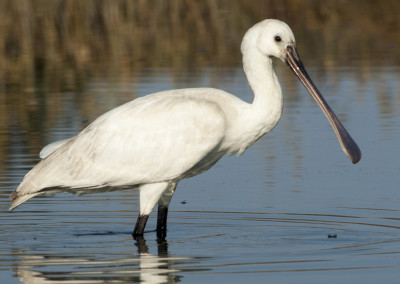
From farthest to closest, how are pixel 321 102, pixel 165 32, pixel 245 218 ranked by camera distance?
pixel 165 32 < pixel 245 218 < pixel 321 102

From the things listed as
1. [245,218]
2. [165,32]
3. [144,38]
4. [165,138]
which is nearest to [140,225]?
[165,138]

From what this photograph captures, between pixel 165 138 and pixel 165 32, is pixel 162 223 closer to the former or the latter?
pixel 165 138

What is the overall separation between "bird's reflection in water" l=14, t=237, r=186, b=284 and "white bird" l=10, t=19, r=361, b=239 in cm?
74

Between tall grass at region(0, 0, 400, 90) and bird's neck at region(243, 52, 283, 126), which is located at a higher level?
bird's neck at region(243, 52, 283, 126)

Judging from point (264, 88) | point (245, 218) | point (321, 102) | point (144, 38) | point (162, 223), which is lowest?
point (245, 218)

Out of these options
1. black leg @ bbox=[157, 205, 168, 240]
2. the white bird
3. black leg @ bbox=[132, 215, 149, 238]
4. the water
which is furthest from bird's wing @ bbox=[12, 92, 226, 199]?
the water

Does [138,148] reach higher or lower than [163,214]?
higher

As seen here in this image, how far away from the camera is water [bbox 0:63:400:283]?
32.8ft

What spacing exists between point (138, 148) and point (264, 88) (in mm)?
1304

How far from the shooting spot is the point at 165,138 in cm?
1134

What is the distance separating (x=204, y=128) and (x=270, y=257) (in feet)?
4.64

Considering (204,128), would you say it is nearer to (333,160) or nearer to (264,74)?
(264,74)

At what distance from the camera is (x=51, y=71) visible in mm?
25422

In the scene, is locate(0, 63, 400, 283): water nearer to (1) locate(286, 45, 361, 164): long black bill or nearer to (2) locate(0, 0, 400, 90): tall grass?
(1) locate(286, 45, 361, 164): long black bill
